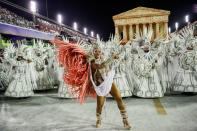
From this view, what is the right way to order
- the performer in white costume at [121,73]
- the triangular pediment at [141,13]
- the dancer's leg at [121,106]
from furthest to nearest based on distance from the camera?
the triangular pediment at [141,13], the performer in white costume at [121,73], the dancer's leg at [121,106]

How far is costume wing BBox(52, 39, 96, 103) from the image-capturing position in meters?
5.91

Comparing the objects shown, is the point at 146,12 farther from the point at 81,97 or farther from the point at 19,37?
the point at 81,97

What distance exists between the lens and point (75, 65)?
5.94 m

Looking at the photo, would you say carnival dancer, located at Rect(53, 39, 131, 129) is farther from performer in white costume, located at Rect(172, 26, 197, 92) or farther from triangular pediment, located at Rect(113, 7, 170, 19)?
triangular pediment, located at Rect(113, 7, 170, 19)

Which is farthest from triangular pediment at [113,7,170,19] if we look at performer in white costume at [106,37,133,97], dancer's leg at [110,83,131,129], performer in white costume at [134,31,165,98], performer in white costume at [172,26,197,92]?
dancer's leg at [110,83,131,129]

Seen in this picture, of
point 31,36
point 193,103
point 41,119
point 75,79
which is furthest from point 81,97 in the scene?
point 31,36

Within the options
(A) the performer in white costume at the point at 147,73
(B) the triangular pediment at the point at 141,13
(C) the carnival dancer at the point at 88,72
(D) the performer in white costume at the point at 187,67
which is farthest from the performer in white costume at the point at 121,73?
(B) the triangular pediment at the point at 141,13

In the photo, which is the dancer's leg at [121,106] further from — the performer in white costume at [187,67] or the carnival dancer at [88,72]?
the performer in white costume at [187,67]

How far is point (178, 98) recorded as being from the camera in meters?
8.58

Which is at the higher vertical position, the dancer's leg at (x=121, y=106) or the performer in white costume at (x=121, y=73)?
the performer in white costume at (x=121, y=73)

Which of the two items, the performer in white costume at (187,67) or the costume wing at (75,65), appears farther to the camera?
the performer in white costume at (187,67)

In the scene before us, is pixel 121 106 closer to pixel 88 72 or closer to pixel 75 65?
pixel 88 72

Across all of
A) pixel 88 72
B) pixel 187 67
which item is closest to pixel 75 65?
pixel 88 72

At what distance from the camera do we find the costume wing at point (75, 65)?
5.91 m
